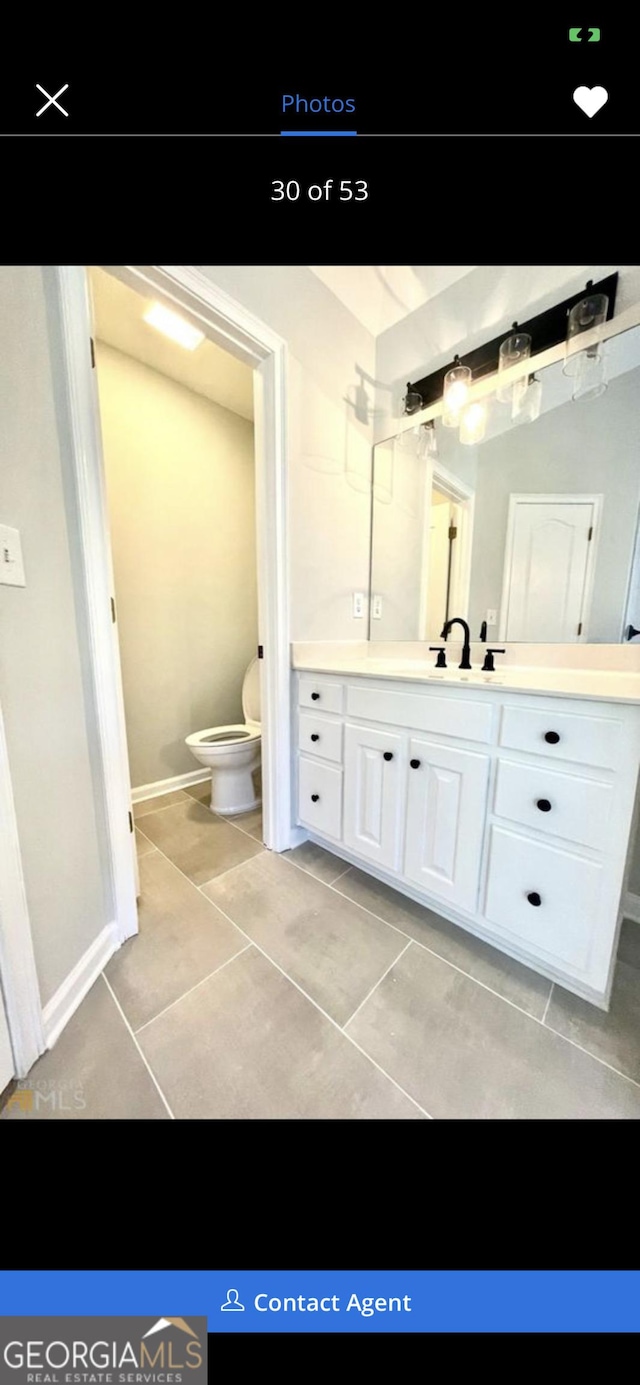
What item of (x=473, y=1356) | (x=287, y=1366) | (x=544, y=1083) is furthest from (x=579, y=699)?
(x=287, y=1366)

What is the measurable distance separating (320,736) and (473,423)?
135 cm

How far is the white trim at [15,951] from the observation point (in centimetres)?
72

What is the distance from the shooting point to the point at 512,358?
131 centimetres

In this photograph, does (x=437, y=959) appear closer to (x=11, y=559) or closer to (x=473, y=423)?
(x=11, y=559)

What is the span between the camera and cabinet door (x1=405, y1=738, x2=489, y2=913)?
3.33ft

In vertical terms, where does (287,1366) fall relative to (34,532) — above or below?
below

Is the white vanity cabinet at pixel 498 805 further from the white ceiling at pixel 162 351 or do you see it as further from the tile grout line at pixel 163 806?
the white ceiling at pixel 162 351

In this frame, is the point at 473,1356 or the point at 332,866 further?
the point at 332,866

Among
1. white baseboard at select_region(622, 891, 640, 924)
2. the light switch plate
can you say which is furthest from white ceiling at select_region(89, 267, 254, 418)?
white baseboard at select_region(622, 891, 640, 924)
